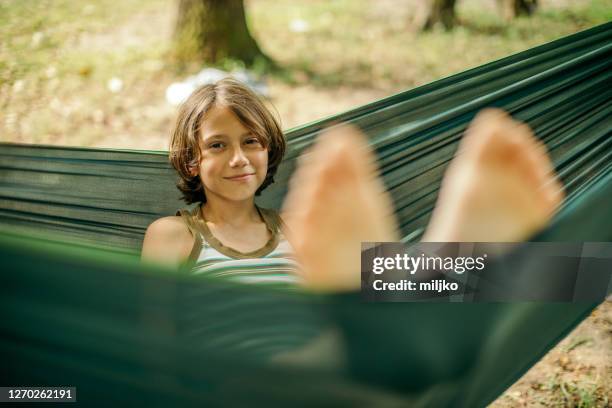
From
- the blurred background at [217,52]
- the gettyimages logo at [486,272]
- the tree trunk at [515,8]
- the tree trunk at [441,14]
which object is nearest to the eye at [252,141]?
the gettyimages logo at [486,272]

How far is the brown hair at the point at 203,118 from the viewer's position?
1205 mm

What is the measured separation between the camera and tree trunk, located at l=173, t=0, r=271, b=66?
3002 millimetres

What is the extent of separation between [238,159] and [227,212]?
0.36 feet

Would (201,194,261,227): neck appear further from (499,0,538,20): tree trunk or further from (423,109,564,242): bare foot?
(499,0,538,20): tree trunk

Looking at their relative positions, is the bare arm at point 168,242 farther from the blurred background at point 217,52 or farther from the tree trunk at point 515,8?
the tree trunk at point 515,8

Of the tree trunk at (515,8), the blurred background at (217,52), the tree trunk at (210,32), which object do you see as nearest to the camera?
the blurred background at (217,52)

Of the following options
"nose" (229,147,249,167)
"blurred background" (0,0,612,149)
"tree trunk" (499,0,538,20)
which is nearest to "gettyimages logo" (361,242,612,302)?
"nose" (229,147,249,167)

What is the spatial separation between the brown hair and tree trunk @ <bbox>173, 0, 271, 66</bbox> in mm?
1847

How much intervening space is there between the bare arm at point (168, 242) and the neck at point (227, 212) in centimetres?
7

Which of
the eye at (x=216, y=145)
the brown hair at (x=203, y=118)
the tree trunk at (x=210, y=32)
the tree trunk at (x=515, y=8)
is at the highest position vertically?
the tree trunk at (x=515, y=8)

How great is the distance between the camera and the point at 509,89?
148 cm

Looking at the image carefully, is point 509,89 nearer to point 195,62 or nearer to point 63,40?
point 195,62

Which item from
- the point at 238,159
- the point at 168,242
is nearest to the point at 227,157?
the point at 238,159

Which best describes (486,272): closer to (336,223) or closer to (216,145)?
(336,223)
